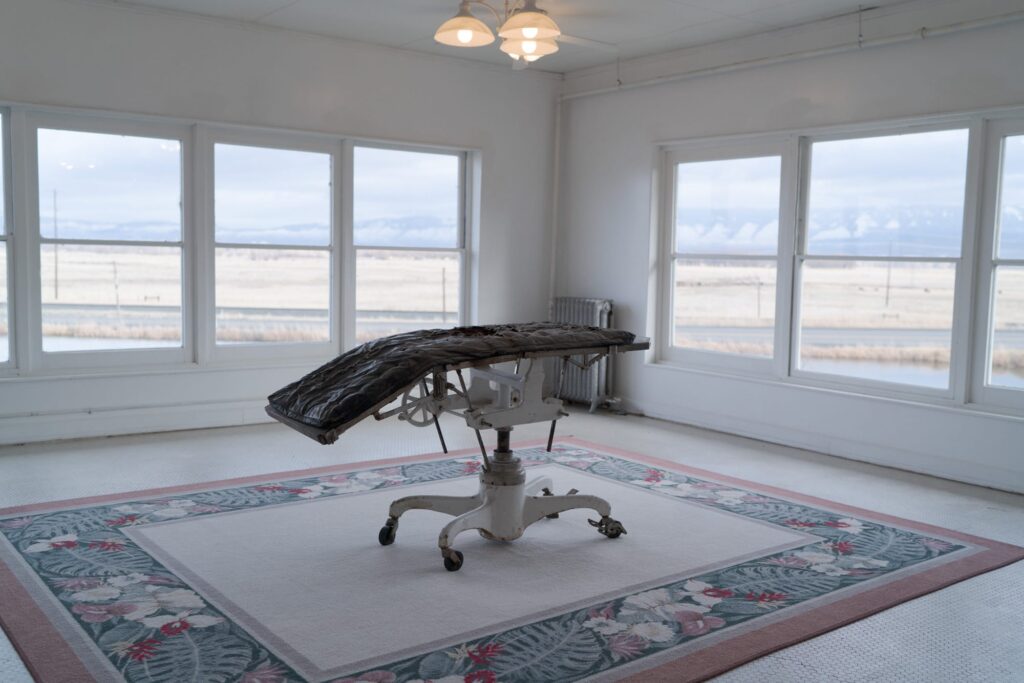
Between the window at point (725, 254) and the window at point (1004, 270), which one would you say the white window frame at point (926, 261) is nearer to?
the window at point (1004, 270)

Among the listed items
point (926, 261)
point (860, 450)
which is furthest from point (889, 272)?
point (860, 450)

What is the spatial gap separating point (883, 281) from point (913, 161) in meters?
0.76

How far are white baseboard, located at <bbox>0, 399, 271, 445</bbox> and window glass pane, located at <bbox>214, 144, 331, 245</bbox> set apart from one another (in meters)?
1.18

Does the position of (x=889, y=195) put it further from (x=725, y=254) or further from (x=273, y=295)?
(x=273, y=295)

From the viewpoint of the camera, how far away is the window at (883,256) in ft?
17.9

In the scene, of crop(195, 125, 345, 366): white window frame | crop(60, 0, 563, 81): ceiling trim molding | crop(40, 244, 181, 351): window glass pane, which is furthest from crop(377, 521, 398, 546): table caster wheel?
crop(60, 0, 563, 81): ceiling trim molding

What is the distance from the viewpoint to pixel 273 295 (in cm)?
662

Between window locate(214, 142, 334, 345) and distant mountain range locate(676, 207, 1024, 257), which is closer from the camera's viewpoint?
distant mountain range locate(676, 207, 1024, 257)

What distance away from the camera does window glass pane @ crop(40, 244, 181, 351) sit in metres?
5.79

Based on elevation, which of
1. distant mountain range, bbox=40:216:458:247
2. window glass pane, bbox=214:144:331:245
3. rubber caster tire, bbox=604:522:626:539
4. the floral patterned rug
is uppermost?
window glass pane, bbox=214:144:331:245

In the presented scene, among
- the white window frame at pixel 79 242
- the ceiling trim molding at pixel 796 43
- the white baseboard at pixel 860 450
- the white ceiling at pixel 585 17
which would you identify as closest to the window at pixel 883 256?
the white baseboard at pixel 860 450

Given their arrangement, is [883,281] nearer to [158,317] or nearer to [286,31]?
[286,31]

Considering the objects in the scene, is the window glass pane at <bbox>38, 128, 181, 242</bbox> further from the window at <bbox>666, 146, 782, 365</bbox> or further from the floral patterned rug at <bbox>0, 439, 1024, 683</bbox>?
the window at <bbox>666, 146, 782, 365</bbox>

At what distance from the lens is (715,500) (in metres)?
4.68
